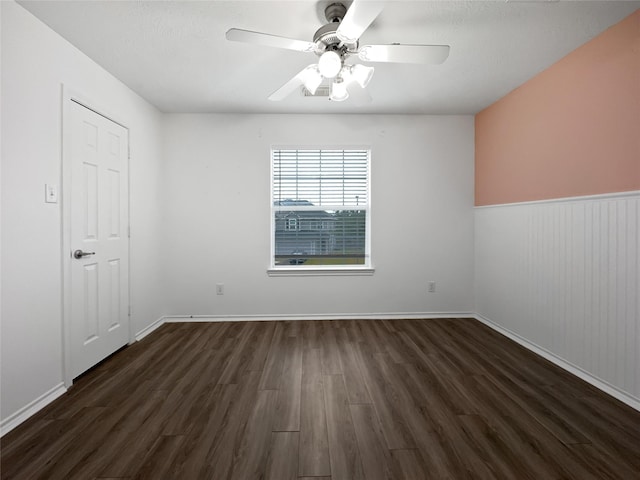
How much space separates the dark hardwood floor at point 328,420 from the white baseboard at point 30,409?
0.16ft

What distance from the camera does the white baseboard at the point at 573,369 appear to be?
1898mm

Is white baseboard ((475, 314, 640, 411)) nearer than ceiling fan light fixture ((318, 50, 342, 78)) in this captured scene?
No

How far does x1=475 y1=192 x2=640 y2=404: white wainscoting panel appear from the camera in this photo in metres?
1.93

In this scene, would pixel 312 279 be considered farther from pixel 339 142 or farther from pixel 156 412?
pixel 156 412

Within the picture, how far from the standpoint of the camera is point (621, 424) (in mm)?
1687

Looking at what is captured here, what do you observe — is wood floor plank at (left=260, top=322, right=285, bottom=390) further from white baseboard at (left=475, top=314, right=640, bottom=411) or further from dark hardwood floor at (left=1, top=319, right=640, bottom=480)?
white baseboard at (left=475, top=314, right=640, bottom=411)

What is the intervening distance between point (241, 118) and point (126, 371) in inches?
111

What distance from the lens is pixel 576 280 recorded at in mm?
2303

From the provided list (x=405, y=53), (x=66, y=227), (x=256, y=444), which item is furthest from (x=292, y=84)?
(x=256, y=444)

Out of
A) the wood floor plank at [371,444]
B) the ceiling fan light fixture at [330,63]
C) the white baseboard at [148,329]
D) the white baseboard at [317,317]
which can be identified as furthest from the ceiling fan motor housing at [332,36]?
the white baseboard at [148,329]

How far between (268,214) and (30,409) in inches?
98.4

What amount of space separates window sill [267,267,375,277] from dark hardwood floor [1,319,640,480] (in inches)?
41.9

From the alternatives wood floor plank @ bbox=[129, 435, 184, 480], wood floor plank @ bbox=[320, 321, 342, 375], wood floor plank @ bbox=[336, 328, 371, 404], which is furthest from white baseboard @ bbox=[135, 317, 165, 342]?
wood floor plank @ bbox=[336, 328, 371, 404]

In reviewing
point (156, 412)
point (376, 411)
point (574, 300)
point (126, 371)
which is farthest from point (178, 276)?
point (574, 300)
